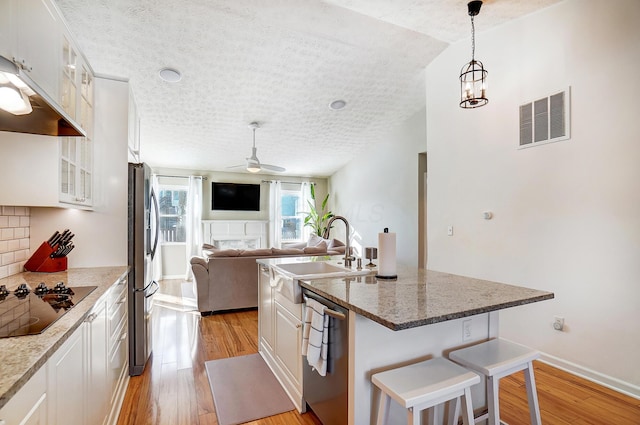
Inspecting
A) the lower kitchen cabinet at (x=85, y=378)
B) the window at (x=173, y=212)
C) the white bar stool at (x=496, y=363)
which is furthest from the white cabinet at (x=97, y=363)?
the window at (x=173, y=212)

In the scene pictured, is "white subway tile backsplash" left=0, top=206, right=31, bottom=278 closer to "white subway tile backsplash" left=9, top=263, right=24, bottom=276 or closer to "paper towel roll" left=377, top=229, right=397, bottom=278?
"white subway tile backsplash" left=9, top=263, right=24, bottom=276

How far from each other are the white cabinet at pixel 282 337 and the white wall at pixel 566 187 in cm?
218

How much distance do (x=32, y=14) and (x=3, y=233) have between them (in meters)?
1.25

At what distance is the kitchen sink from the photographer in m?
2.03

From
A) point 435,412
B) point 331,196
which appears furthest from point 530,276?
point 331,196

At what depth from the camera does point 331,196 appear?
8156 millimetres

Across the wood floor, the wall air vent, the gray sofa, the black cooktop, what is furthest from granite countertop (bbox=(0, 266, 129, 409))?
the wall air vent

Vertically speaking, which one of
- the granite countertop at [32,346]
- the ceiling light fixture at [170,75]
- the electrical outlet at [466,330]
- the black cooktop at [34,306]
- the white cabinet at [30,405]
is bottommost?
the electrical outlet at [466,330]

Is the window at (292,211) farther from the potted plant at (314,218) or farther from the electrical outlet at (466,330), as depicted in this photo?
the electrical outlet at (466,330)

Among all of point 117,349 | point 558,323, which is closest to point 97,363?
point 117,349

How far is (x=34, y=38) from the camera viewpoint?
4.63 ft

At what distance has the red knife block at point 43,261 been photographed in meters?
2.05

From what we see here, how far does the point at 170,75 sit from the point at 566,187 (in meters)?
4.05

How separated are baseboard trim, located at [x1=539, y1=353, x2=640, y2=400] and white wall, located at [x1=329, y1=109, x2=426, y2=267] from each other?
2493mm
